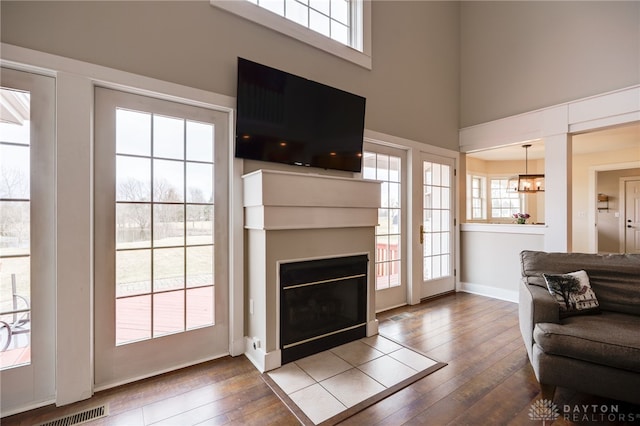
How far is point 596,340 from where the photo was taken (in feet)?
5.59

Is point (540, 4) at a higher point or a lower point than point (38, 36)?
higher

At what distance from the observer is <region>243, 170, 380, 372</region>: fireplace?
2.30 m

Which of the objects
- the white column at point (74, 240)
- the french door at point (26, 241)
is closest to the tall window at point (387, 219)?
the white column at point (74, 240)

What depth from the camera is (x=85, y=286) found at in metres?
1.93

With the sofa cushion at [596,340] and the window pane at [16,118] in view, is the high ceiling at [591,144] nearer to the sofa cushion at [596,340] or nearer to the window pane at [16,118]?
the sofa cushion at [596,340]

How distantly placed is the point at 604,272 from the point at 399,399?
77.7 inches

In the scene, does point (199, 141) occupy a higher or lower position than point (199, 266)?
higher

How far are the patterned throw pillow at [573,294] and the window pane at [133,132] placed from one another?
3.29 meters

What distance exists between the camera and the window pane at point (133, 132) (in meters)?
2.12

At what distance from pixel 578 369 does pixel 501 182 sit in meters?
6.68

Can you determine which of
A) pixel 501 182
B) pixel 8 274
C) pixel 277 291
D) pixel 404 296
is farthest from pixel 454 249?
pixel 8 274

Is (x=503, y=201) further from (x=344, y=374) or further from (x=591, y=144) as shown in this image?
(x=344, y=374)

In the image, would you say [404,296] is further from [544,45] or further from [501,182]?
[501,182]

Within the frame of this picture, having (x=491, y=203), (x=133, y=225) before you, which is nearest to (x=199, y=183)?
(x=133, y=225)
